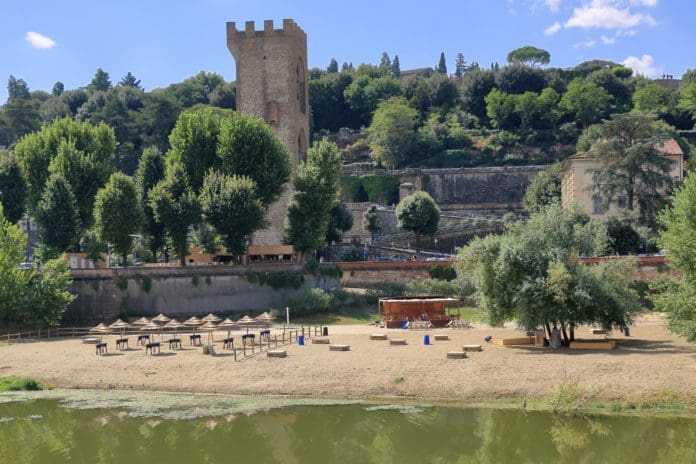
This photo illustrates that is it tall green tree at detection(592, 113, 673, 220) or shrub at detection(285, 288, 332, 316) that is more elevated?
tall green tree at detection(592, 113, 673, 220)

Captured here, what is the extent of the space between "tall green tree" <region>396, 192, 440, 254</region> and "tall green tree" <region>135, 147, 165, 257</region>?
1884cm

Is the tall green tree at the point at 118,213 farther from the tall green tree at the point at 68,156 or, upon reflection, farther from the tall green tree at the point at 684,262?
the tall green tree at the point at 684,262

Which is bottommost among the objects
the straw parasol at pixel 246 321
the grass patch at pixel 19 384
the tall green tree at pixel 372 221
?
the grass patch at pixel 19 384

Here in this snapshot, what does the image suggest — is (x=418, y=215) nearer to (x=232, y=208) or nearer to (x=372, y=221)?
(x=372, y=221)

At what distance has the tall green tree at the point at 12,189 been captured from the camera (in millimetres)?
57531

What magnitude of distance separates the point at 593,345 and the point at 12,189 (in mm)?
39152

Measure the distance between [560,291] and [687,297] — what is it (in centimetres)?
443

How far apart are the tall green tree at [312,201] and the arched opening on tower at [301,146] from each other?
41.5 feet

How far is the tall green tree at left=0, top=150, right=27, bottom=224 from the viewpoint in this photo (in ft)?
189

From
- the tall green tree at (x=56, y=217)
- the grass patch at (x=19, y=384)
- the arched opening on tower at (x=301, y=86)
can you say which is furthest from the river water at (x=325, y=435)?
the arched opening on tower at (x=301, y=86)

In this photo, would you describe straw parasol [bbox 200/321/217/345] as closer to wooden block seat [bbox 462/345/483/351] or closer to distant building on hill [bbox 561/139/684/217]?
wooden block seat [bbox 462/345/483/351]

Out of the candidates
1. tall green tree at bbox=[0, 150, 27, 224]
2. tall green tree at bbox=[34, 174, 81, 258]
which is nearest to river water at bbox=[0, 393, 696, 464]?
tall green tree at bbox=[34, 174, 81, 258]

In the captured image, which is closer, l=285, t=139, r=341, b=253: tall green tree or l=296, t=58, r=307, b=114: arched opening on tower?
l=285, t=139, r=341, b=253: tall green tree

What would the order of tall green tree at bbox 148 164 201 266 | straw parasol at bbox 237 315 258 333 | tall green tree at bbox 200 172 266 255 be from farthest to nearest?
tall green tree at bbox 148 164 201 266
tall green tree at bbox 200 172 266 255
straw parasol at bbox 237 315 258 333
